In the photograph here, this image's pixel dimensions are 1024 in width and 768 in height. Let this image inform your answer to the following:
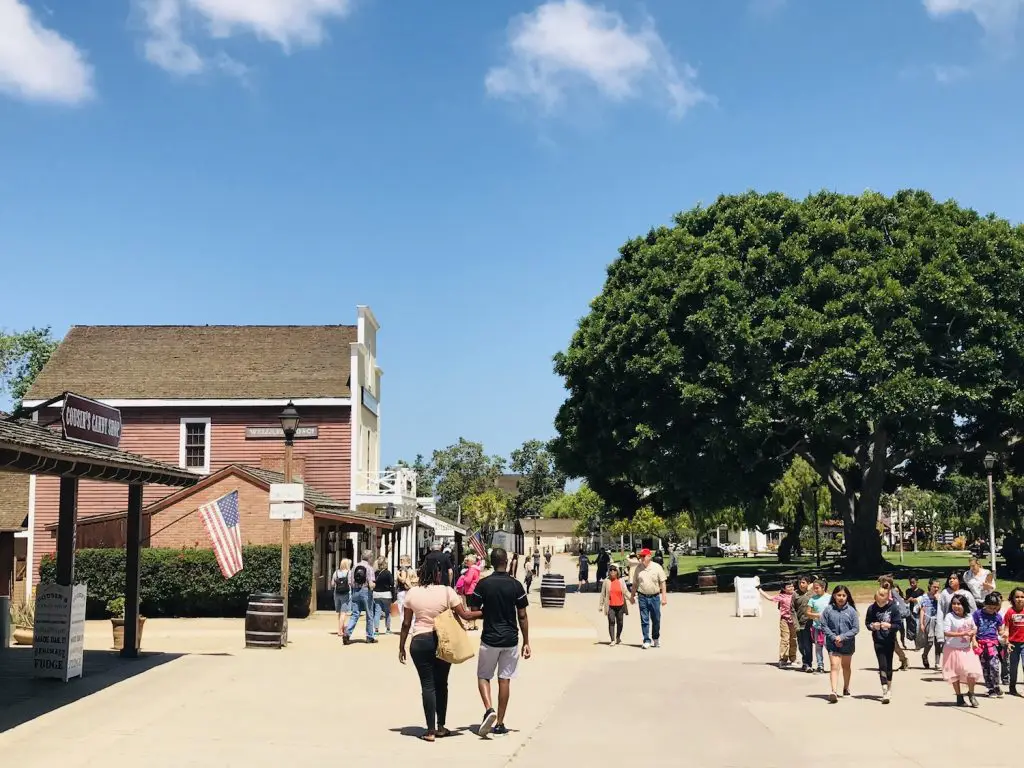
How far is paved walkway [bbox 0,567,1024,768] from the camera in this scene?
1035 cm

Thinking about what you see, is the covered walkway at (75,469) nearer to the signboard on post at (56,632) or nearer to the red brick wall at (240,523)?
the signboard on post at (56,632)

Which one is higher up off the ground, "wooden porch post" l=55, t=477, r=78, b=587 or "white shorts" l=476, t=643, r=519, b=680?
"wooden porch post" l=55, t=477, r=78, b=587

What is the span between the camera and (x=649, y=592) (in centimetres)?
2066

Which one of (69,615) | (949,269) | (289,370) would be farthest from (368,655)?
(949,269)

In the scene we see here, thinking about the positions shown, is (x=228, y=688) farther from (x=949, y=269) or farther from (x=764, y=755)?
(x=949, y=269)

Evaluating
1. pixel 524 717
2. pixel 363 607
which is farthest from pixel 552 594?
pixel 524 717

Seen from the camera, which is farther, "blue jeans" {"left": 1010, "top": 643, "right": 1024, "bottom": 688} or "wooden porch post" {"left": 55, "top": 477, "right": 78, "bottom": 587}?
"wooden porch post" {"left": 55, "top": 477, "right": 78, "bottom": 587}

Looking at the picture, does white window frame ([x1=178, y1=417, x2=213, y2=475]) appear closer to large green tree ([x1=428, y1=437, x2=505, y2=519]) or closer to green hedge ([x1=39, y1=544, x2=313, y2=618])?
green hedge ([x1=39, y1=544, x2=313, y2=618])

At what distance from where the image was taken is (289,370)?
38562 mm

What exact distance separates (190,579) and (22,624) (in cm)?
696

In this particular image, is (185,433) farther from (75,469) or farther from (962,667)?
(962,667)

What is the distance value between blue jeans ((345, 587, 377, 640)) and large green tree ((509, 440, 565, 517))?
440 feet

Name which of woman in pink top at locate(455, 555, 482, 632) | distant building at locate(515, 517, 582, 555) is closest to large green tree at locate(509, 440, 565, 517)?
distant building at locate(515, 517, 582, 555)

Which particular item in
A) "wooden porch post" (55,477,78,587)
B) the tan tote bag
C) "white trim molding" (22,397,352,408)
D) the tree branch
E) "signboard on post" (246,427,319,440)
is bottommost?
the tan tote bag
